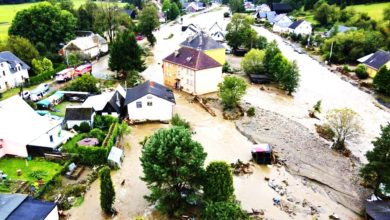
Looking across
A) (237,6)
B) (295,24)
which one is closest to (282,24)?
(295,24)

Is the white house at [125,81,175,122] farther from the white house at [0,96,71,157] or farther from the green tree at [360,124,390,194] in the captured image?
the green tree at [360,124,390,194]

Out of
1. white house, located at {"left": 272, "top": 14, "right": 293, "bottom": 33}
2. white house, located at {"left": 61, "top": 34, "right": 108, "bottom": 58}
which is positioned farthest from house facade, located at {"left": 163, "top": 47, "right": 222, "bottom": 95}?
white house, located at {"left": 272, "top": 14, "right": 293, "bottom": 33}

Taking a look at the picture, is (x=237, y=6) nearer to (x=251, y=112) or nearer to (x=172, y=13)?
(x=172, y=13)

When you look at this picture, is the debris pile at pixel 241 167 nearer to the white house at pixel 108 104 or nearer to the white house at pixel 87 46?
the white house at pixel 108 104

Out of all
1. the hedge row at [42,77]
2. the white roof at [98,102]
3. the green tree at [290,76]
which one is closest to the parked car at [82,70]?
the hedge row at [42,77]

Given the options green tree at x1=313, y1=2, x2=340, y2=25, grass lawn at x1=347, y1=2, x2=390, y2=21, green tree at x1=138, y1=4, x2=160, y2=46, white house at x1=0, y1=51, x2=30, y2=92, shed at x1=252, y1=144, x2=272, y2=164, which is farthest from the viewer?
green tree at x1=313, y1=2, x2=340, y2=25

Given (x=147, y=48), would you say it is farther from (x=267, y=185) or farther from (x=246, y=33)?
(x=267, y=185)
